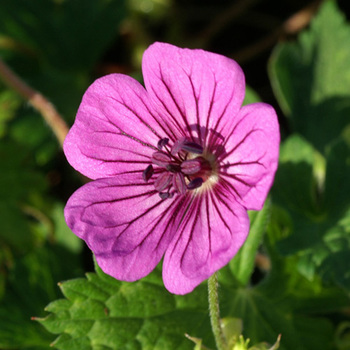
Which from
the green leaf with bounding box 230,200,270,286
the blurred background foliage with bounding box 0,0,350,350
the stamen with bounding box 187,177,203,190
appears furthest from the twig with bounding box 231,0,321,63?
the stamen with bounding box 187,177,203,190

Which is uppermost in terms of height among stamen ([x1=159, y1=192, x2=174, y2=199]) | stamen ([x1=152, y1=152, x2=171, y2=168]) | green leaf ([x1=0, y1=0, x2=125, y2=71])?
green leaf ([x1=0, y1=0, x2=125, y2=71])

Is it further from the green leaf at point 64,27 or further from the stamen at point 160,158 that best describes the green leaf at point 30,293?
the green leaf at point 64,27

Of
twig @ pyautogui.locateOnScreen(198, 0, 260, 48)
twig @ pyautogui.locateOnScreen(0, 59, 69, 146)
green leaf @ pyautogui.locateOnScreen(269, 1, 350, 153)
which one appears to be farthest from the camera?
twig @ pyautogui.locateOnScreen(198, 0, 260, 48)

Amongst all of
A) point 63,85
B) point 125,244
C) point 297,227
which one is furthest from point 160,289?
point 63,85

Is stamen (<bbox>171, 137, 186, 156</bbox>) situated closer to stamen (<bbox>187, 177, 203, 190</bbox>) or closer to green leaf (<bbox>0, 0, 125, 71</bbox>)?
stamen (<bbox>187, 177, 203, 190</bbox>)

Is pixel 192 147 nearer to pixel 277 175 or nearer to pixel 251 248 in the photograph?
pixel 251 248

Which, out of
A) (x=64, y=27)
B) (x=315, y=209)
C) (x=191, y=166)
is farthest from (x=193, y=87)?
(x=64, y=27)

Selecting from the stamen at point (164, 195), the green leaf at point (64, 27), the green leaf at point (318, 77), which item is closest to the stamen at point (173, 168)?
the stamen at point (164, 195)
